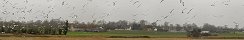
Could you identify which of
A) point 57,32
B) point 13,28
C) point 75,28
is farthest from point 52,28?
point 75,28

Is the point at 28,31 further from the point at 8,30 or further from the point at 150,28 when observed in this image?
the point at 150,28

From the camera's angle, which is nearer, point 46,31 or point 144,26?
point 46,31

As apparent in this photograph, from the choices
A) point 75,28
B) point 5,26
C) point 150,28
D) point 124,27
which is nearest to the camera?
point 5,26

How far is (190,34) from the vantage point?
56094 millimetres

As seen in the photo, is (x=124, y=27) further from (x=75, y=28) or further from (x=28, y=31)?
(x=28, y=31)

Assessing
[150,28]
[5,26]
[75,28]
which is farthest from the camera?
[75,28]

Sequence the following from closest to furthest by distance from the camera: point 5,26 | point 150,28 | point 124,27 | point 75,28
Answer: point 5,26 < point 150,28 < point 124,27 < point 75,28

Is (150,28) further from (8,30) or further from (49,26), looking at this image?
(8,30)

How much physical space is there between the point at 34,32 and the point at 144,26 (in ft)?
66.5

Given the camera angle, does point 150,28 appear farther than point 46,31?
Yes

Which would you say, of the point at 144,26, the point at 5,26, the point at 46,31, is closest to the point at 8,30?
the point at 5,26

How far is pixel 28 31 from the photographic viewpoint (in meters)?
53.3

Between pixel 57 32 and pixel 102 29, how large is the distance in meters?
21.7

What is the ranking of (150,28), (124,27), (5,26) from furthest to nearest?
(124,27), (150,28), (5,26)
